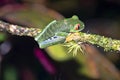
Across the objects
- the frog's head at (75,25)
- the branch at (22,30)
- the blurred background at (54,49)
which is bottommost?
the blurred background at (54,49)

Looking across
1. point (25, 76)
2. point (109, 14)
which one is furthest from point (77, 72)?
point (109, 14)

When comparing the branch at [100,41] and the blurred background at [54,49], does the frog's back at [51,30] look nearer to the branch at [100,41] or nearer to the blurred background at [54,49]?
the branch at [100,41]

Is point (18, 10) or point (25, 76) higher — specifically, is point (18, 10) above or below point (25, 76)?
above

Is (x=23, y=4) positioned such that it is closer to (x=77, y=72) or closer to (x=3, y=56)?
(x=3, y=56)

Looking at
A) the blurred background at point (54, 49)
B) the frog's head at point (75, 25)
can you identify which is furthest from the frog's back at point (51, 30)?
the blurred background at point (54, 49)

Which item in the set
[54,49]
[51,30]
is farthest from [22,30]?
[54,49]

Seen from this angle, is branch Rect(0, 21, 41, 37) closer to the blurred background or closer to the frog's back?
the frog's back

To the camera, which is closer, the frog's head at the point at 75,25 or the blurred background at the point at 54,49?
the frog's head at the point at 75,25

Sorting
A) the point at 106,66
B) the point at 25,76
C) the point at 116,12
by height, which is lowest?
the point at 25,76

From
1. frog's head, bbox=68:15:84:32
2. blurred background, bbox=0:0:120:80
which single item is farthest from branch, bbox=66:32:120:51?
blurred background, bbox=0:0:120:80
